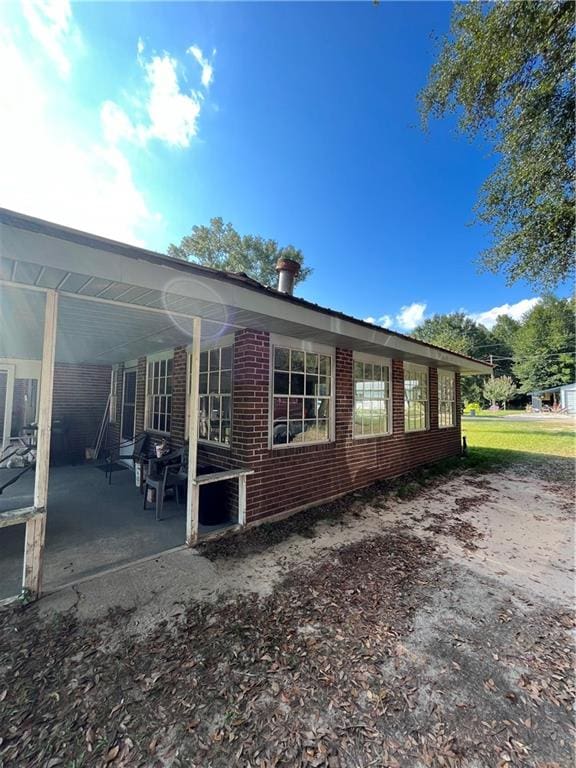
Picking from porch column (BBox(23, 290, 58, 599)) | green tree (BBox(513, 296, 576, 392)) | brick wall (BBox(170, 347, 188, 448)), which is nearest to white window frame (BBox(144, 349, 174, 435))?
brick wall (BBox(170, 347, 188, 448))

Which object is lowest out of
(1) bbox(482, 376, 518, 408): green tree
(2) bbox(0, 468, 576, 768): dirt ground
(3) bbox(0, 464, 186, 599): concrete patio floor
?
(2) bbox(0, 468, 576, 768): dirt ground

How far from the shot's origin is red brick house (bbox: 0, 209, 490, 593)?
2.75 meters

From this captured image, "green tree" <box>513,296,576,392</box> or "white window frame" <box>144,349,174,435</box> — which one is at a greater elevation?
"green tree" <box>513,296,576,392</box>

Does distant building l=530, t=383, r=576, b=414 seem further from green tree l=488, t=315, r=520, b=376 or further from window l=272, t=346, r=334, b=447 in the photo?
window l=272, t=346, r=334, b=447

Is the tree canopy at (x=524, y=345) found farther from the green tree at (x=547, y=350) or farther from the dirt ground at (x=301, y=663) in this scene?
the dirt ground at (x=301, y=663)

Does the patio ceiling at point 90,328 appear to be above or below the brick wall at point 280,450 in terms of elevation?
above

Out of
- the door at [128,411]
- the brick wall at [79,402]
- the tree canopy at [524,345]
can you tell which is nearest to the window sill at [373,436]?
the door at [128,411]

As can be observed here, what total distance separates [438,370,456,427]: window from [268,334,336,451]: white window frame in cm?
524

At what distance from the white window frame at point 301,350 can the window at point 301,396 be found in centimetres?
2

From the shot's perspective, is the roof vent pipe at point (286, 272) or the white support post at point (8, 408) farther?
the white support post at point (8, 408)

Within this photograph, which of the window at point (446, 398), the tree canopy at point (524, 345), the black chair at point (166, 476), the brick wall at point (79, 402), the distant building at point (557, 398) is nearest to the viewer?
the black chair at point (166, 476)

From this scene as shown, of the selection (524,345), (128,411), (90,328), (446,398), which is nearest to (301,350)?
(90,328)

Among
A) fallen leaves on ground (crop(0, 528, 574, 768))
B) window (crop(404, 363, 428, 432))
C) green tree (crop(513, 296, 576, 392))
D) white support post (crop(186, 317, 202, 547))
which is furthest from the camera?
green tree (crop(513, 296, 576, 392))

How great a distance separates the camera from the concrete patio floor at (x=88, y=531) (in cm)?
328
